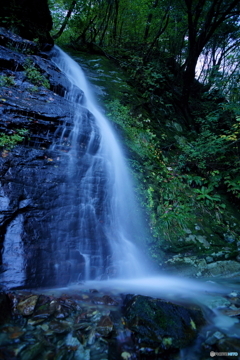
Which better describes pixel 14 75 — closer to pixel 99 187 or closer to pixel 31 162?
pixel 31 162

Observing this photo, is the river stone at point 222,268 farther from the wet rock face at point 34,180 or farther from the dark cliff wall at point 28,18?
the dark cliff wall at point 28,18

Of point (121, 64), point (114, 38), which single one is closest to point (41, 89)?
point (121, 64)

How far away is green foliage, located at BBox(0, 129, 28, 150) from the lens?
13.9 ft

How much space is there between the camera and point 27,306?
2.58 m

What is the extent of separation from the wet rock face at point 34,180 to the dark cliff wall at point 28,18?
303 cm

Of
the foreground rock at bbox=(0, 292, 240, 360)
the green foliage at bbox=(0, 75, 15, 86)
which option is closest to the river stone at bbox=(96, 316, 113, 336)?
the foreground rock at bbox=(0, 292, 240, 360)

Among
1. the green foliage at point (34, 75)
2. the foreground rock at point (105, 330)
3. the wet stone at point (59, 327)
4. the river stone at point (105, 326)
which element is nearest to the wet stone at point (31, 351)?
the foreground rock at point (105, 330)

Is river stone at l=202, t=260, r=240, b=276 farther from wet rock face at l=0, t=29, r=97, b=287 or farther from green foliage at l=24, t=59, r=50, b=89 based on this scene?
green foliage at l=24, t=59, r=50, b=89

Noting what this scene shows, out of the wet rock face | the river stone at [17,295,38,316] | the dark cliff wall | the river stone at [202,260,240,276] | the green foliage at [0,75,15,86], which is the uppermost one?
the dark cliff wall

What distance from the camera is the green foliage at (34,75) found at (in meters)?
6.07

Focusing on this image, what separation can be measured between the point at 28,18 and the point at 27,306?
34.9ft

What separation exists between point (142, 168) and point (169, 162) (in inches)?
60.9

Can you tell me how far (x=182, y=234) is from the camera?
5.22 meters

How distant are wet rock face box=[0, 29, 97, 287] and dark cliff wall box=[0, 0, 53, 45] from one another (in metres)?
3.03
